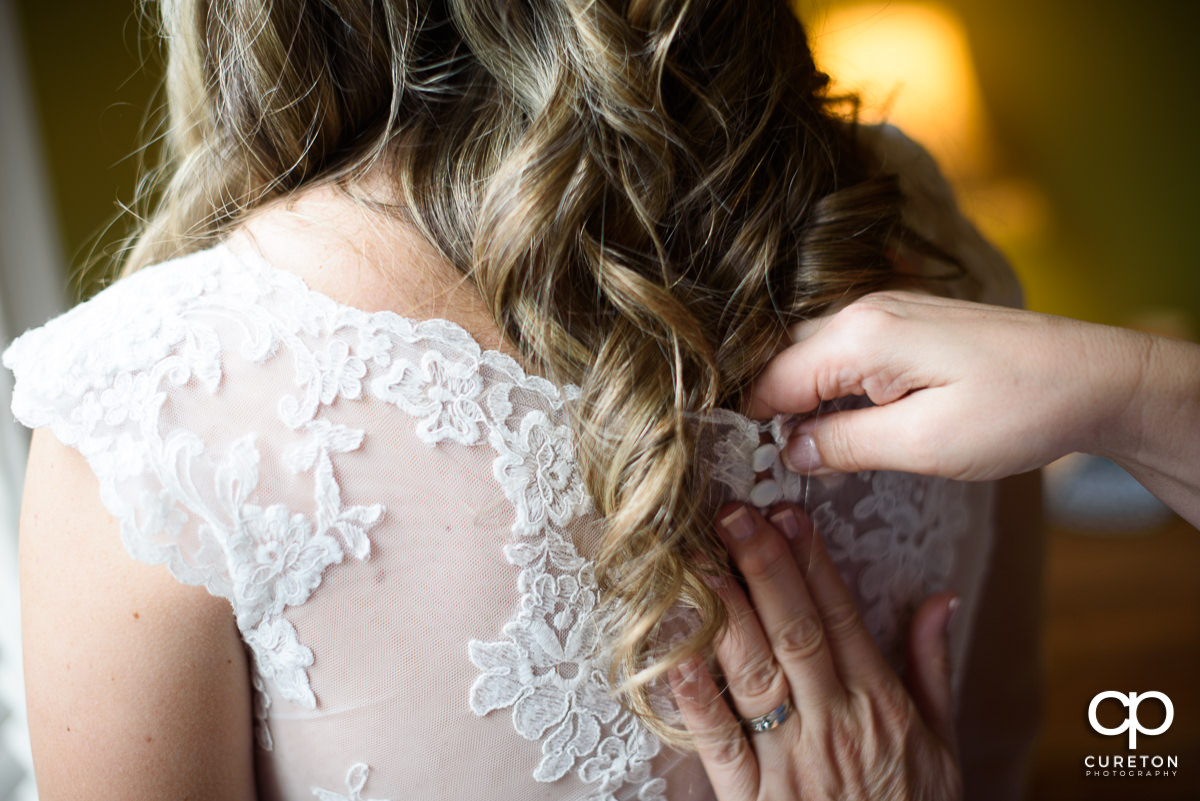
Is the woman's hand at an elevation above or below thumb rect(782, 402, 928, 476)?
below

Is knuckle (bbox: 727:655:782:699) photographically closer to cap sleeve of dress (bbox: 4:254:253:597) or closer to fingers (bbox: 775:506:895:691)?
fingers (bbox: 775:506:895:691)

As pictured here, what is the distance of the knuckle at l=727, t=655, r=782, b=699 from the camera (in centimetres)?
72

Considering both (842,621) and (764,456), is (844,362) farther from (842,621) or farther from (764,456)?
(842,621)

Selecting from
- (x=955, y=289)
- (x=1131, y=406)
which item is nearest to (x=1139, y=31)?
(x=955, y=289)

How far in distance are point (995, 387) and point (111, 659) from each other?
69 cm

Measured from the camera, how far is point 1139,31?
12.1 ft

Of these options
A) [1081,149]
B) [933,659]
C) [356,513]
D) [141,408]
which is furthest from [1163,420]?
[1081,149]

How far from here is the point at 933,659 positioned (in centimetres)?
87

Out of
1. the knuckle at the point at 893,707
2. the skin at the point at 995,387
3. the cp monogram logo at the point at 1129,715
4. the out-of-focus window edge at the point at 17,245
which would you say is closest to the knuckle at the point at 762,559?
the skin at the point at 995,387

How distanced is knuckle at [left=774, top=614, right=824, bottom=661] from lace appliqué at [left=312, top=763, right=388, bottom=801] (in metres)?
0.36

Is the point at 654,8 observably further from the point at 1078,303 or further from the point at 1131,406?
the point at 1078,303

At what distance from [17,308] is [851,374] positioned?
180cm

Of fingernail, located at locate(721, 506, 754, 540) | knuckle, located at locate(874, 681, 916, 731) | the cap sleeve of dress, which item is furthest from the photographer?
knuckle, located at locate(874, 681, 916, 731)

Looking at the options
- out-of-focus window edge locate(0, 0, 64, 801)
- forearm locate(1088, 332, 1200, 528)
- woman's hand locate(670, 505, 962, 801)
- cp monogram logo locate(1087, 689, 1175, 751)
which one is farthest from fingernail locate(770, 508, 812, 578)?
out-of-focus window edge locate(0, 0, 64, 801)
